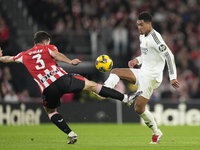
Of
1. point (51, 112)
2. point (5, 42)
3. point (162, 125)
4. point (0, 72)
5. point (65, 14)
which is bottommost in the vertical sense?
point (162, 125)

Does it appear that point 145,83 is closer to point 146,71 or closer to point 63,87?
point 146,71

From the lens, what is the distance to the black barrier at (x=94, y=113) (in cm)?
1405

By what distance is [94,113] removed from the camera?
571 inches

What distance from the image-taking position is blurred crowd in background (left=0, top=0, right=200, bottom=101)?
15617 mm

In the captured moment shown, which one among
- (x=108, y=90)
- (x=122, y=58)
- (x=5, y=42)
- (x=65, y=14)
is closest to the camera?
(x=108, y=90)

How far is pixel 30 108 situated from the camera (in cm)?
1415

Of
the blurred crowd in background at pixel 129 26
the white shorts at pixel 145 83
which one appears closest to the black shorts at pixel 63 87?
the white shorts at pixel 145 83

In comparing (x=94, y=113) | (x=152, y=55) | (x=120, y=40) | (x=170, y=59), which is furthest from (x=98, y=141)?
(x=120, y=40)

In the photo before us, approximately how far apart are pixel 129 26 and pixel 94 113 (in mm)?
4440

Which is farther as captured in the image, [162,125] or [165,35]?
[165,35]

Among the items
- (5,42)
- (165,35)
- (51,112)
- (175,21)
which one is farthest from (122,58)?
(51,112)

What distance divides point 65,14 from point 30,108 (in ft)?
16.6

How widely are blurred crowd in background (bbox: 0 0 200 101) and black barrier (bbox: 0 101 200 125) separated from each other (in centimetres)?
82

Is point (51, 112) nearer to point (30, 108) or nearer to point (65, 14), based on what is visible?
point (30, 108)
